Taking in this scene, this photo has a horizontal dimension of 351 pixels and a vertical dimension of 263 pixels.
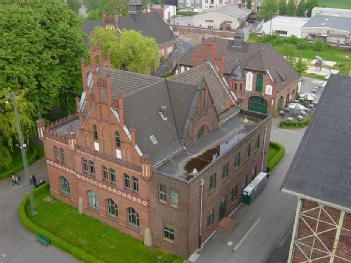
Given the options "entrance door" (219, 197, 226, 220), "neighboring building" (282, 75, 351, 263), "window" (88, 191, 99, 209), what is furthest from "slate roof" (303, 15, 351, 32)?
"window" (88, 191, 99, 209)

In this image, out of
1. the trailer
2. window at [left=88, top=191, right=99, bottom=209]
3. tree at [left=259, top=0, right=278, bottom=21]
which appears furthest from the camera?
tree at [left=259, top=0, right=278, bottom=21]

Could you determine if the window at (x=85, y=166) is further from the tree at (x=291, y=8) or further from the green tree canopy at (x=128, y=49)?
the tree at (x=291, y=8)

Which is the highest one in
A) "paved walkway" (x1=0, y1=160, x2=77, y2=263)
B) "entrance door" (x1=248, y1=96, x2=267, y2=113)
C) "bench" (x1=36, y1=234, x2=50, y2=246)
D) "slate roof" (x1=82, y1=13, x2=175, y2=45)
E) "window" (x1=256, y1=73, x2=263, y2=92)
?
"slate roof" (x1=82, y1=13, x2=175, y2=45)

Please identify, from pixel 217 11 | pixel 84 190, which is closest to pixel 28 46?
pixel 84 190

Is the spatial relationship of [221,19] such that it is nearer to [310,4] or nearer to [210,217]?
[310,4]

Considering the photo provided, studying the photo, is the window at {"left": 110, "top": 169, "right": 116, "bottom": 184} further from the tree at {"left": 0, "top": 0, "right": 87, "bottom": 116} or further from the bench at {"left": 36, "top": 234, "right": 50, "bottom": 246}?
the tree at {"left": 0, "top": 0, "right": 87, "bottom": 116}

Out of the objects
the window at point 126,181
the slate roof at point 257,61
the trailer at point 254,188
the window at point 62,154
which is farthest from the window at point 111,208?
the slate roof at point 257,61
